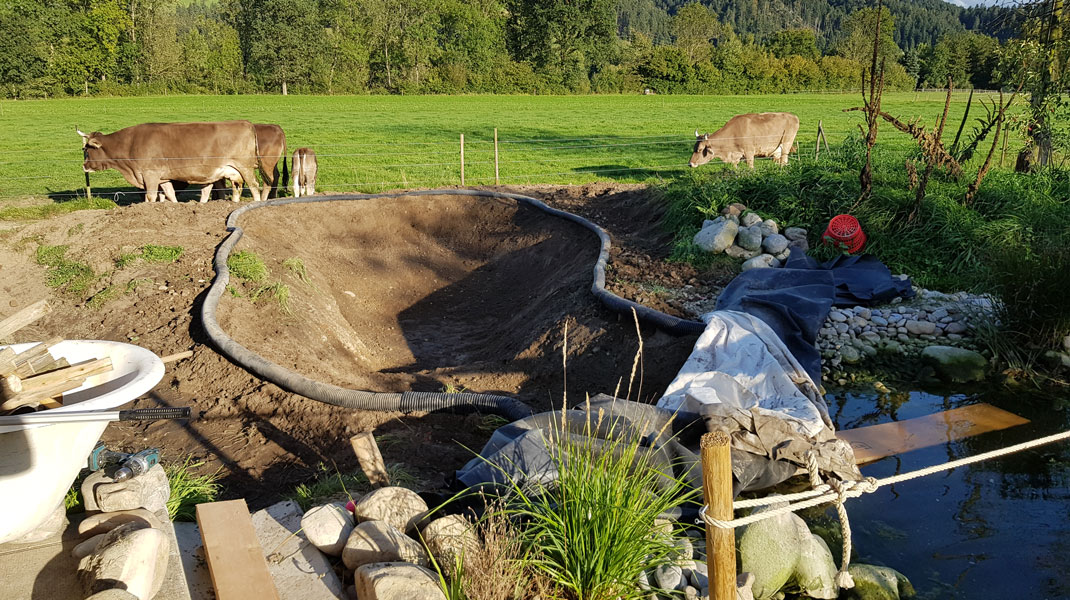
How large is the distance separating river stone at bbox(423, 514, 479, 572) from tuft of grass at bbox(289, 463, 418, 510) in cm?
78

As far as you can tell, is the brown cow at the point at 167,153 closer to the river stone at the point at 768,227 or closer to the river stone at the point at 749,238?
the river stone at the point at 749,238

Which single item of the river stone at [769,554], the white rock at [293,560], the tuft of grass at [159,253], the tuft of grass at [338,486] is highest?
the tuft of grass at [159,253]

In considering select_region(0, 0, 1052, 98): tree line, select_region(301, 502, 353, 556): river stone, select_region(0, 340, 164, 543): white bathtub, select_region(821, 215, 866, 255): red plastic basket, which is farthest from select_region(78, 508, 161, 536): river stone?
select_region(0, 0, 1052, 98): tree line

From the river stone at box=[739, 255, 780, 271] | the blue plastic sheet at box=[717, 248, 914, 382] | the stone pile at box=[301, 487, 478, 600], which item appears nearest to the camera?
the stone pile at box=[301, 487, 478, 600]

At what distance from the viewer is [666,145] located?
2259cm

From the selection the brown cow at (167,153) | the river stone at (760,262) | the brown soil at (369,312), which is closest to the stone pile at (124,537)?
the brown soil at (369,312)

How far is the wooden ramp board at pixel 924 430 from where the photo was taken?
19.5 ft

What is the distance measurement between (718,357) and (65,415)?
15.5ft

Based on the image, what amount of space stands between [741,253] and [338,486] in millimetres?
6537

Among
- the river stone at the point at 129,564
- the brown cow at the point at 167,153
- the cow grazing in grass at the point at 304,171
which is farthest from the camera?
the cow grazing in grass at the point at 304,171

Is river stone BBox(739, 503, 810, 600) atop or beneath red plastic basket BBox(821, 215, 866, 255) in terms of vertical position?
beneath

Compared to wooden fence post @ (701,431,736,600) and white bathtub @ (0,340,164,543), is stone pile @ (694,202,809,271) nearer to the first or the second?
wooden fence post @ (701,431,736,600)

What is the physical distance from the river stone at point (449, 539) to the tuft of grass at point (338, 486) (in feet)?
2.55

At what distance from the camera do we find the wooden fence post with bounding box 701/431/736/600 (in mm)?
2773
